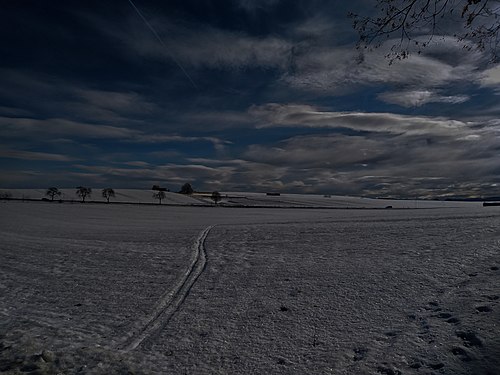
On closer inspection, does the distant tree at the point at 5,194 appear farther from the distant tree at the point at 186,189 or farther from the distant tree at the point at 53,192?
the distant tree at the point at 186,189

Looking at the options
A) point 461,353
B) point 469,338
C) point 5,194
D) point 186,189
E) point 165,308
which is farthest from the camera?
point 186,189

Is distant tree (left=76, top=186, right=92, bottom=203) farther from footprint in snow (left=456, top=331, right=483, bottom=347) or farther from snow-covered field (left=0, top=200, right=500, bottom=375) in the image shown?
footprint in snow (left=456, top=331, right=483, bottom=347)

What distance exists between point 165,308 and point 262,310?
231 centimetres

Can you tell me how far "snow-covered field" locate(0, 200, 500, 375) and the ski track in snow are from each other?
4 centimetres

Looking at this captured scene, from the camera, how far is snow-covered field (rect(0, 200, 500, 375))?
5.16 meters

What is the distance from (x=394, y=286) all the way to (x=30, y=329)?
27.5 ft

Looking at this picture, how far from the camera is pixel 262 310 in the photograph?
291 inches

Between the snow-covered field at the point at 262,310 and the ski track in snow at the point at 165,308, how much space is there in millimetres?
40

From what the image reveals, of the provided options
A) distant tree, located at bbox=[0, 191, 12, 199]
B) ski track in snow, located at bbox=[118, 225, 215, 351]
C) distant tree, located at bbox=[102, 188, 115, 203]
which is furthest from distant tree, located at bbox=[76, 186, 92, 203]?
ski track in snow, located at bbox=[118, 225, 215, 351]

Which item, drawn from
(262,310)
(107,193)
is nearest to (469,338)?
(262,310)

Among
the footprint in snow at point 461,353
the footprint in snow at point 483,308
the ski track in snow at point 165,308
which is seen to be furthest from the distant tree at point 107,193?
the footprint in snow at point 461,353

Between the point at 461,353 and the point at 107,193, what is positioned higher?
the point at 107,193

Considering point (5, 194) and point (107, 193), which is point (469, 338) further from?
point (5, 194)

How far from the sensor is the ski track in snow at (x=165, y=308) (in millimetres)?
5977
